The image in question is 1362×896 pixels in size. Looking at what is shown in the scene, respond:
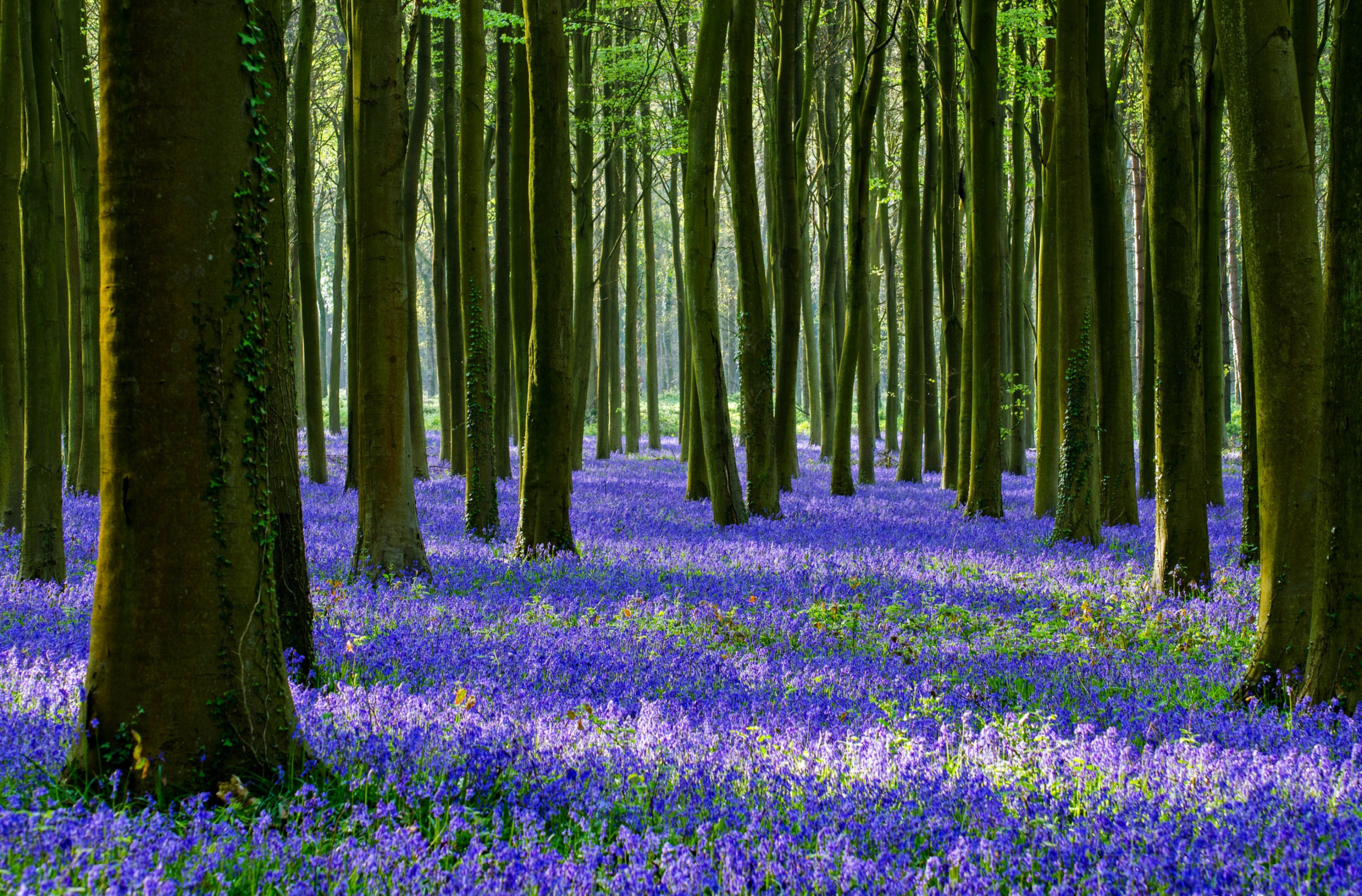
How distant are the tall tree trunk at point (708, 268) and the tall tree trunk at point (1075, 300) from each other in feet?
12.9

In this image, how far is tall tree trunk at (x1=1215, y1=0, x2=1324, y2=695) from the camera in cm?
444

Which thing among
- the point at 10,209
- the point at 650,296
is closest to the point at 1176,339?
the point at 10,209

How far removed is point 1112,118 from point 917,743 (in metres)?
9.36

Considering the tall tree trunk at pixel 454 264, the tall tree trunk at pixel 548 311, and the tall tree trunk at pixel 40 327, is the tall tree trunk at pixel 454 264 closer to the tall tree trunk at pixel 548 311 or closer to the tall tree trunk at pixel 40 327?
the tall tree trunk at pixel 548 311

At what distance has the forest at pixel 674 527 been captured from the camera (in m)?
2.79

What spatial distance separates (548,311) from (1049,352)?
6653mm

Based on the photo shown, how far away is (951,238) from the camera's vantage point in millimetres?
14633

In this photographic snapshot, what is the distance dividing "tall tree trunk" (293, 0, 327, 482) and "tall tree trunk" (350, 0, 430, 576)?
284 inches

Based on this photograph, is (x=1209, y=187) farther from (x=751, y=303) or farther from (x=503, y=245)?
(x=503, y=245)

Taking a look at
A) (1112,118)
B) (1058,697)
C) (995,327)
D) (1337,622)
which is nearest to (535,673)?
(1058,697)

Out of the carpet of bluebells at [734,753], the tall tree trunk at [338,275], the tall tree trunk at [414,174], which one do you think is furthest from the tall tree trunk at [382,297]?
the tall tree trunk at [338,275]

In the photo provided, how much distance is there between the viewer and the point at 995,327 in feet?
37.7

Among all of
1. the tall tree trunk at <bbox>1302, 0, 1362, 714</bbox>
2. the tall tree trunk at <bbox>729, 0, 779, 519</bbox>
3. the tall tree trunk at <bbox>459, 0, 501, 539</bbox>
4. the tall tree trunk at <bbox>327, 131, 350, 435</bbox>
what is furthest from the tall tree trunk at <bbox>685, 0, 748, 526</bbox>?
the tall tree trunk at <bbox>327, 131, 350, 435</bbox>

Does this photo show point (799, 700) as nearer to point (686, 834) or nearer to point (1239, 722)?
point (686, 834)
